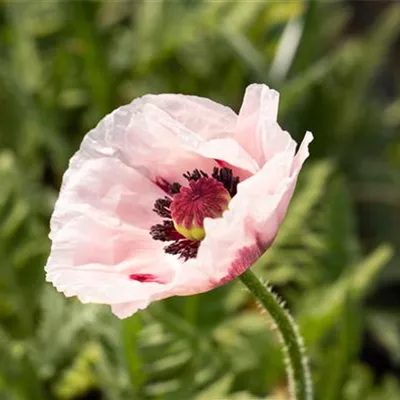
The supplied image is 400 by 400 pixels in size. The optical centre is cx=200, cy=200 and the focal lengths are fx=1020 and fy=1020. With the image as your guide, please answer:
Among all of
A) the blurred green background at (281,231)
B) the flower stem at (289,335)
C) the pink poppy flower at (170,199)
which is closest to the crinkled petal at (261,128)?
the pink poppy flower at (170,199)

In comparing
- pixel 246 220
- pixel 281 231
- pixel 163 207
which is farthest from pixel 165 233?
pixel 281 231

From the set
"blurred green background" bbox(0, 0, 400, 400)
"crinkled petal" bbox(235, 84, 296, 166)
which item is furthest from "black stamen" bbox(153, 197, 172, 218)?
"blurred green background" bbox(0, 0, 400, 400)

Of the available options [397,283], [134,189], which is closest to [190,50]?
[397,283]

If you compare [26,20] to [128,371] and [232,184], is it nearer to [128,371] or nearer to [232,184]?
[128,371]

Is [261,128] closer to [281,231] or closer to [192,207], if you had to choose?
[192,207]

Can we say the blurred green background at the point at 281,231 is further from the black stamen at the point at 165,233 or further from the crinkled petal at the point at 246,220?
the crinkled petal at the point at 246,220
